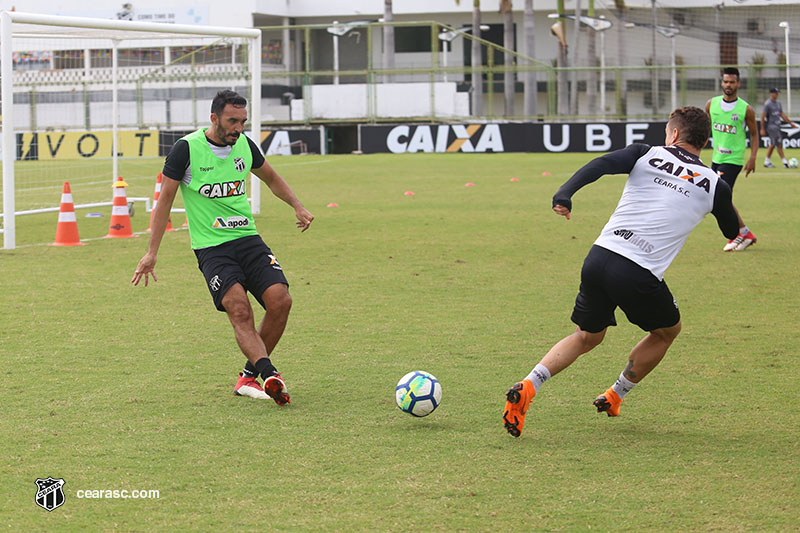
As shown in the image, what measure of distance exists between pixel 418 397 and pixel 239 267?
1.44 m

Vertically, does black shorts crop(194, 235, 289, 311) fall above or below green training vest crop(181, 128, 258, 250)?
below

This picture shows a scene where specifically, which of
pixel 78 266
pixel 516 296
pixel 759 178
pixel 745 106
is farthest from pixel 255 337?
pixel 759 178

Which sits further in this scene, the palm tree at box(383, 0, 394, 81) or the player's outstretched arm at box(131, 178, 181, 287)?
the palm tree at box(383, 0, 394, 81)

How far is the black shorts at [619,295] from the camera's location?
16.5ft

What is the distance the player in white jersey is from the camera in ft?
16.5

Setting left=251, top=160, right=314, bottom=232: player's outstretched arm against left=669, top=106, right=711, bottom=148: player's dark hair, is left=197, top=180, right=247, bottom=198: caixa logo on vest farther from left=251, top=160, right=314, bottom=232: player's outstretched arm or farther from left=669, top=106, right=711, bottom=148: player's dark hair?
left=669, top=106, right=711, bottom=148: player's dark hair

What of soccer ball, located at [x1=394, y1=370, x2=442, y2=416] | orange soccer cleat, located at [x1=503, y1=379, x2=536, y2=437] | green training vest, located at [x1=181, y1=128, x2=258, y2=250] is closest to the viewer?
orange soccer cleat, located at [x1=503, y1=379, x2=536, y2=437]

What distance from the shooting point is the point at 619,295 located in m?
5.05

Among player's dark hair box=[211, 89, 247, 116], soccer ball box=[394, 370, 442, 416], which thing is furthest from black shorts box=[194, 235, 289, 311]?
soccer ball box=[394, 370, 442, 416]

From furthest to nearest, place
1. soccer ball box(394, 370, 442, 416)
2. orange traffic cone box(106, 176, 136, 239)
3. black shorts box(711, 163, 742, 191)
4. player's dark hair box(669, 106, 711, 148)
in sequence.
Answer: orange traffic cone box(106, 176, 136, 239)
black shorts box(711, 163, 742, 191)
soccer ball box(394, 370, 442, 416)
player's dark hair box(669, 106, 711, 148)

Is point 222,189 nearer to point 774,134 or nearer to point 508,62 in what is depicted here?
point 774,134

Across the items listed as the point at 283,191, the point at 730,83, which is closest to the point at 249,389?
the point at 283,191

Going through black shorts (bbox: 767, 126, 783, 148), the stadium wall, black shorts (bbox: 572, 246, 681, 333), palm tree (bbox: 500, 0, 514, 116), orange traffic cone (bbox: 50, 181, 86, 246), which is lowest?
black shorts (bbox: 572, 246, 681, 333)

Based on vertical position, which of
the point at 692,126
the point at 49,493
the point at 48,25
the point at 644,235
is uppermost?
the point at 48,25
